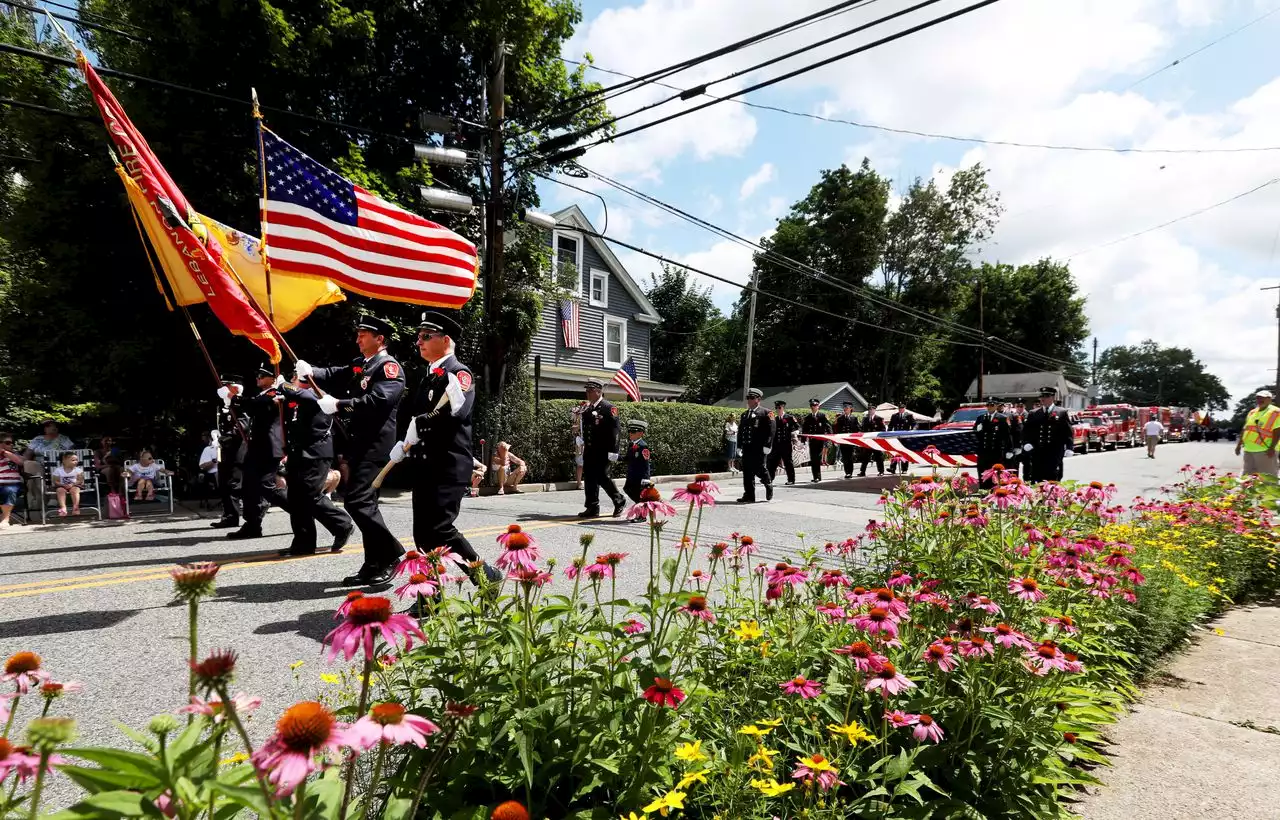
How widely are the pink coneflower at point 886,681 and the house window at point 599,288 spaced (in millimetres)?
26040

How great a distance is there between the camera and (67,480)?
1006 centimetres

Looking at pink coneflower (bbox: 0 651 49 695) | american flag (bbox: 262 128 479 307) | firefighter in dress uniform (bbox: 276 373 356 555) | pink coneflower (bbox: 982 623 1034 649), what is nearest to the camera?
pink coneflower (bbox: 0 651 49 695)

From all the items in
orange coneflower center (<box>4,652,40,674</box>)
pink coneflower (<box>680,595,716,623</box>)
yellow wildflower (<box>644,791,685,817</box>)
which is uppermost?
orange coneflower center (<box>4,652,40,674</box>)

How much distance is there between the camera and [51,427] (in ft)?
34.6

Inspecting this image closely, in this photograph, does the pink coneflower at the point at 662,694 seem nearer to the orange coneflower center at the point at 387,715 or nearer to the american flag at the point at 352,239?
the orange coneflower center at the point at 387,715

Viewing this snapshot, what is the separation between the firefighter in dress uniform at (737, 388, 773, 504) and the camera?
38.7ft

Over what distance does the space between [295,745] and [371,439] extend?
182 inches

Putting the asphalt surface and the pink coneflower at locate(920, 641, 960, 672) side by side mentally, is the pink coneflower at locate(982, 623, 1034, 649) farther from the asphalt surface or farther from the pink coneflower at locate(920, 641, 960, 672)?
the asphalt surface

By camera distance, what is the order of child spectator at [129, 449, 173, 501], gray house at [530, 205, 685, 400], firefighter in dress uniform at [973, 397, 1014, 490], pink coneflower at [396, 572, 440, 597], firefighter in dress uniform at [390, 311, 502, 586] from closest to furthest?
1. pink coneflower at [396, 572, 440, 597]
2. firefighter in dress uniform at [390, 311, 502, 586]
3. child spectator at [129, 449, 173, 501]
4. firefighter in dress uniform at [973, 397, 1014, 490]
5. gray house at [530, 205, 685, 400]

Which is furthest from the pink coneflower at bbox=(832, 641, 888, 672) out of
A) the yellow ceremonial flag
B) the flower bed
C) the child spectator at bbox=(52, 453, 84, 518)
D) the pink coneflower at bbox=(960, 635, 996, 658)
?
the child spectator at bbox=(52, 453, 84, 518)

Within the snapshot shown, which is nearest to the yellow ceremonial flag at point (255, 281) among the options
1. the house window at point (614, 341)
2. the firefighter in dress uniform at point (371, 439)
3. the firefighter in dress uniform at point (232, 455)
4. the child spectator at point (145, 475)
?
the firefighter in dress uniform at point (232, 455)

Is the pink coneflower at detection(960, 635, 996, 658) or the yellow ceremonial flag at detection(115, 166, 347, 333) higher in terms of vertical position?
the yellow ceremonial flag at detection(115, 166, 347, 333)

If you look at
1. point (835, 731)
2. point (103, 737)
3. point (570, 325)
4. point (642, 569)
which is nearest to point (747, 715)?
point (835, 731)

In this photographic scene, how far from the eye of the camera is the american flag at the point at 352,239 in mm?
7383
